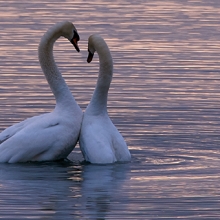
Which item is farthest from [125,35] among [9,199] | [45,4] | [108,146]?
[9,199]

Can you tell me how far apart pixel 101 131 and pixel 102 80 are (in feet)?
2.38

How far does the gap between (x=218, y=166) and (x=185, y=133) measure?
190 centimetres

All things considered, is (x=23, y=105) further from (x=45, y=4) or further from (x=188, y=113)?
(x=45, y=4)

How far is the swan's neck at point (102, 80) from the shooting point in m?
13.2

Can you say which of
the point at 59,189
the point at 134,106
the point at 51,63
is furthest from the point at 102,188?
the point at 134,106

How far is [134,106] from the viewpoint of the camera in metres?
16.1

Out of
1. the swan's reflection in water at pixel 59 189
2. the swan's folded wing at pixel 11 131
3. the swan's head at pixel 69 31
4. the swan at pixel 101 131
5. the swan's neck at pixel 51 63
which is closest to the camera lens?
the swan's reflection in water at pixel 59 189

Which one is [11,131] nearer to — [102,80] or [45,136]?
[45,136]

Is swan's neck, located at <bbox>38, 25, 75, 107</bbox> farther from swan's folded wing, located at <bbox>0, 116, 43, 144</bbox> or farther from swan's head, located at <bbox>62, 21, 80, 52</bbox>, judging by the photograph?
swan's folded wing, located at <bbox>0, 116, 43, 144</bbox>

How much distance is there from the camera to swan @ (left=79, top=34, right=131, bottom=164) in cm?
1266

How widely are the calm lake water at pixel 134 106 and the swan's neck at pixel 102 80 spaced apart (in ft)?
2.31

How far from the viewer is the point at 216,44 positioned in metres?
21.6

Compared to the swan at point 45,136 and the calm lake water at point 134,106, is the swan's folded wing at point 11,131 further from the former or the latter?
the calm lake water at point 134,106

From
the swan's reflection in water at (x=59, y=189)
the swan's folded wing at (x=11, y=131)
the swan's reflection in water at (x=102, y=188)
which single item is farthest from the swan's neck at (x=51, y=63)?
the swan's reflection in water at (x=102, y=188)
